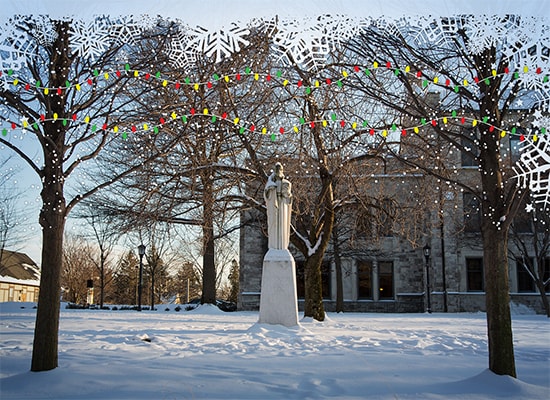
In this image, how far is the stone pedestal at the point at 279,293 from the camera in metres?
11.0

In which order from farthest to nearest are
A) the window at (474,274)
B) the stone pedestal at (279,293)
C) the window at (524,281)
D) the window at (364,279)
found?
the window at (364,279)
the window at (474,274)
the window at (524,281)
the stone pedestal at (279,293)

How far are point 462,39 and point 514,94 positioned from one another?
3.33 ft

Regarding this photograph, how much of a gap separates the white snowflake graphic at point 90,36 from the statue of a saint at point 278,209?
549 cm

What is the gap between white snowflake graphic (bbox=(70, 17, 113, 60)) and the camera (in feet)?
20.8

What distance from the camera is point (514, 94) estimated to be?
631 cm

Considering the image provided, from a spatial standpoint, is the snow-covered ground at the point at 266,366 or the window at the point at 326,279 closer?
the snow-covered ground at the point at 266,366

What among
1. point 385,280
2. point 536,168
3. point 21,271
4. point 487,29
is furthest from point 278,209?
point 21,271

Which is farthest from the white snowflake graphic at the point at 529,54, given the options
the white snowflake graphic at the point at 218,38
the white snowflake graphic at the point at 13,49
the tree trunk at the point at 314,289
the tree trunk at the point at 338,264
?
the tree trunk at the point at 338,264

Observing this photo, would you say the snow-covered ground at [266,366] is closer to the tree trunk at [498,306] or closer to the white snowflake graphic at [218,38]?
the tree trunk at [498,306]

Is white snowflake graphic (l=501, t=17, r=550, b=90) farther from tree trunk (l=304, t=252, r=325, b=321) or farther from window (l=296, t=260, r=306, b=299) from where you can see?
window (l=296, t=260, r=306, b=299)

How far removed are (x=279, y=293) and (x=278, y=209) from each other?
1.85 metres

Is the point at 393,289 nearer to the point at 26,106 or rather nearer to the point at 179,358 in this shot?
the point at 179,358

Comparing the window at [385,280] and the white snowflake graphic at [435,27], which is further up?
the white snowflake graphic at [435,27]

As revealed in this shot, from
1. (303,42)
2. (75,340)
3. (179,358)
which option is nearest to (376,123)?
(303,42)
